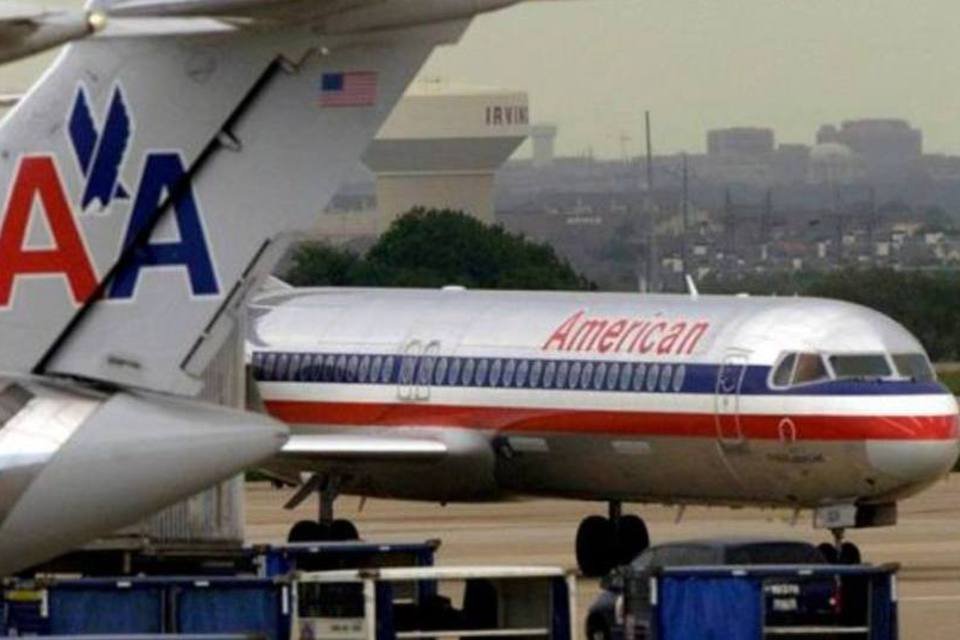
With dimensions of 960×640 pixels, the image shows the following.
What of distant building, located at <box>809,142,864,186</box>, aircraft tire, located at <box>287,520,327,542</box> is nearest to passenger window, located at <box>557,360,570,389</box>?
aircraft tire, located at <box>287,520,327,542</box>

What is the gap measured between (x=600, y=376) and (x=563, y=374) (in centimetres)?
56

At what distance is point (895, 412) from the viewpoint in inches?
1502

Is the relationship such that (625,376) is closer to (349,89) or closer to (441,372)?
(441,372)

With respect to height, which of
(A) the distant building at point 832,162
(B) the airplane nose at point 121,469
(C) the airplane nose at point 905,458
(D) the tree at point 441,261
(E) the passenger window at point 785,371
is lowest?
(B) the airplane nose at point 121,469

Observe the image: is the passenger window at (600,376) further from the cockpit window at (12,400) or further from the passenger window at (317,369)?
the cockpit window at (12,400)

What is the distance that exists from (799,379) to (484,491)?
497 centimetres

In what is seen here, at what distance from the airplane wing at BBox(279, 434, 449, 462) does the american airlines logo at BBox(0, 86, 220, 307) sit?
66.5 ft

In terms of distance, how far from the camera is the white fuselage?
38.4 metres

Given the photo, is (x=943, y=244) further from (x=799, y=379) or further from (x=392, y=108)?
(x=392, y=108)

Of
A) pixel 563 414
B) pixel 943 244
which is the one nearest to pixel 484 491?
pixel 563 414

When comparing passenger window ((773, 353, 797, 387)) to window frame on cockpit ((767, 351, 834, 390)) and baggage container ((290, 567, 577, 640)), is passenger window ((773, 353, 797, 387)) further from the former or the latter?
baggage container ((290, 567, 577, 640))

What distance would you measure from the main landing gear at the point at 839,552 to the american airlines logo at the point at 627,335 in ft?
8.52

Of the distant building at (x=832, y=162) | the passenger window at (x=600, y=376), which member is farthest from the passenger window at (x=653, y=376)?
the distant building at (x=832, y=162)

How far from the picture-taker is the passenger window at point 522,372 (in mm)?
40938
